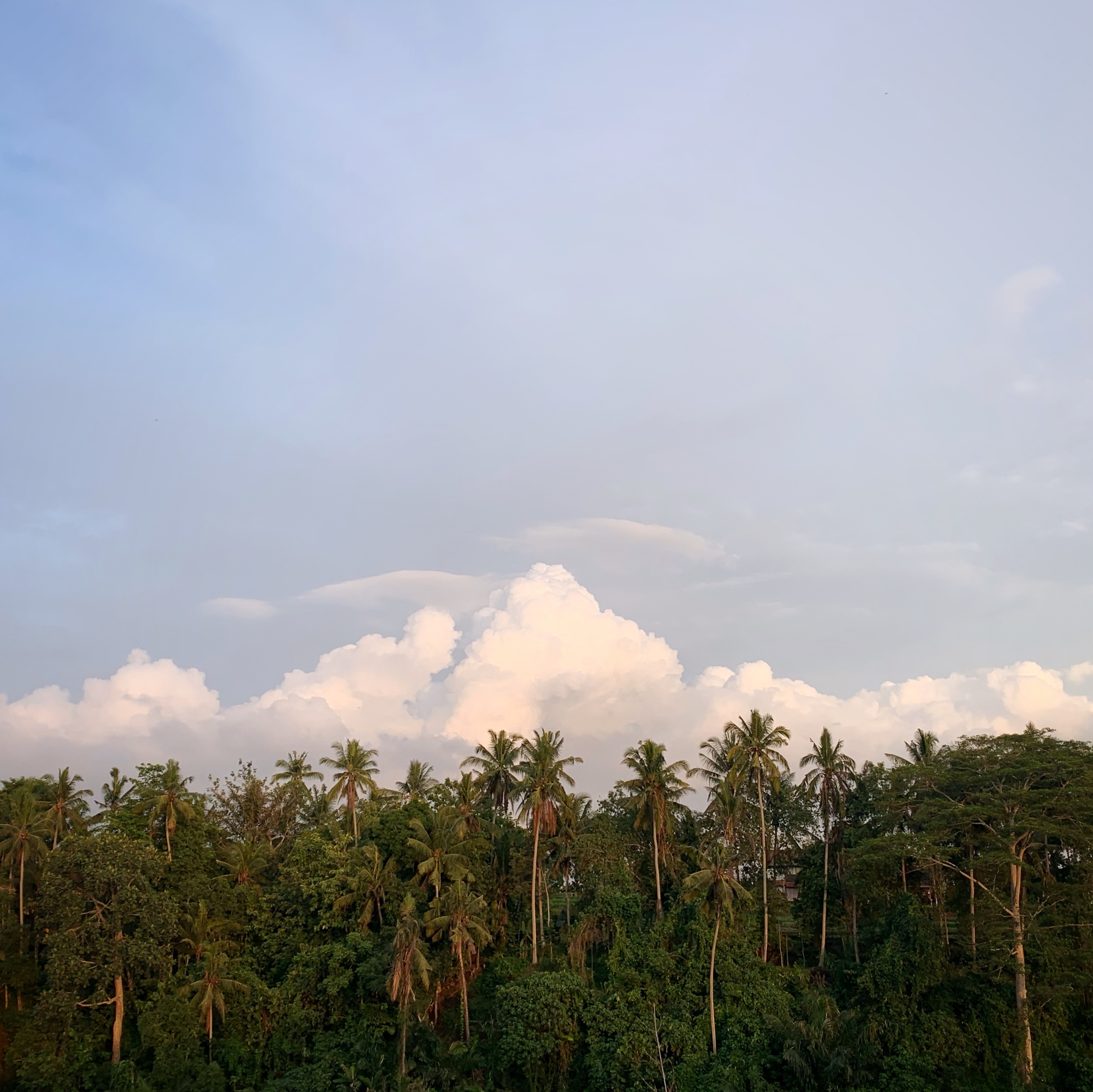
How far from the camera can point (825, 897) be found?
4819 cm

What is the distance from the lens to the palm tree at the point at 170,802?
4938cm

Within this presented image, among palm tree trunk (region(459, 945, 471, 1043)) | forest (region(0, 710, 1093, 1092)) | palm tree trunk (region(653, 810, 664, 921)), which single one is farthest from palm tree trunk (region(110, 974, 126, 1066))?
palm tree trunk (region(653, 810, 664, 921))

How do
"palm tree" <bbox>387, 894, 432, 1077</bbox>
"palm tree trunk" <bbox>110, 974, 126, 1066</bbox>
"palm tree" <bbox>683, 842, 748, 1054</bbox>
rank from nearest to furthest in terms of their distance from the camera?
"palm tree" <bbox>387, 894, 432, 1077</bbox>
"palm tree trunk" <bbox>110, 974, 126, 1066</bbox>
"palm tree" <bbox>683, 842, 748, 1054</bbox>

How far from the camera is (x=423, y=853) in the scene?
156ft

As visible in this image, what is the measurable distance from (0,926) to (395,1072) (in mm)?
23080

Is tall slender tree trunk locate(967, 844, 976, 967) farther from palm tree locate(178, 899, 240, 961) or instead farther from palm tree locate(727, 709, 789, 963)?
palm tree locate(178, 899, 240, 961)

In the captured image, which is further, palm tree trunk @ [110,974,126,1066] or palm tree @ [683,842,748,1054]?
palm tree @ [683,842,748,1054]

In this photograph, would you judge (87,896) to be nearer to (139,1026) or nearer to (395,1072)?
(139,1026)

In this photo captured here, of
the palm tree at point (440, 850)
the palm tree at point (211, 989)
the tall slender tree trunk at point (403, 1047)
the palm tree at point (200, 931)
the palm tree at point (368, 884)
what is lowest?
the tall slender tree trunk at point (403, 1047)

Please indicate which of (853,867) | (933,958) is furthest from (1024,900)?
(853,867)

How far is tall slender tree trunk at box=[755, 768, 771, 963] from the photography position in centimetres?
4734

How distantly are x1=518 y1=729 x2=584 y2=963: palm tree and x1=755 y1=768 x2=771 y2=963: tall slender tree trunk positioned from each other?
1002cm

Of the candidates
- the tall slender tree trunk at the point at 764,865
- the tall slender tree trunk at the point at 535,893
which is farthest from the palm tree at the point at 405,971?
the tall slender tree trunk at the point at 764,865

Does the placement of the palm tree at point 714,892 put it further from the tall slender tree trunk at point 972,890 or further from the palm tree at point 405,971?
the palm tree at point 405,971
